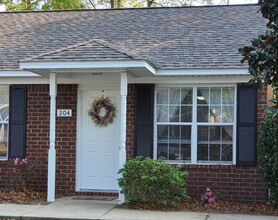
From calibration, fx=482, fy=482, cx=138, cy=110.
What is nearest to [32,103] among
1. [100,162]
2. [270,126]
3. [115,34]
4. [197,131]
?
[100,162]

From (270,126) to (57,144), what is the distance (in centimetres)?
462

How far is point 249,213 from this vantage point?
28.8ft

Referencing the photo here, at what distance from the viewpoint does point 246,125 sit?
32.5ft

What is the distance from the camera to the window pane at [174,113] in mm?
10367

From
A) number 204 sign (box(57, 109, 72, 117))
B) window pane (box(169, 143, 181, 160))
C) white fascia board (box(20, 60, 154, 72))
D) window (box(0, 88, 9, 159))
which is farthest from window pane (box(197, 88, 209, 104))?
window (box(0, 88, 9, 159))

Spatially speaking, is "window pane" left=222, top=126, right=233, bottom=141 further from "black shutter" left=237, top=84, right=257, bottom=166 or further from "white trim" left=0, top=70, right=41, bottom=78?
"white trim" left=0, top=70, right=41, bottom=78

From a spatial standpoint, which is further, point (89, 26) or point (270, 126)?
point (89, 26)

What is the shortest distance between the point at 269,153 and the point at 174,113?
2219mm

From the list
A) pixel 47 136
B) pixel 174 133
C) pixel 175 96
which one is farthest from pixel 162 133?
pixel 47 136

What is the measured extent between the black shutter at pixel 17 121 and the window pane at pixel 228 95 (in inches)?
175

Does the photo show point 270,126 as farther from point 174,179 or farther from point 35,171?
point 35,171

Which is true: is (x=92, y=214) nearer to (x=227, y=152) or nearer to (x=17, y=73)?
(x=227, y=152)

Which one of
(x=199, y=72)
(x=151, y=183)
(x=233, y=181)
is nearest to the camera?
(x=151, y=183)

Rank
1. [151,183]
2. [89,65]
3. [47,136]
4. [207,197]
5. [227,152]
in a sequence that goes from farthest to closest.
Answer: [47,136]
[227,152]
[207,197]
[89,65]
[151,183]
